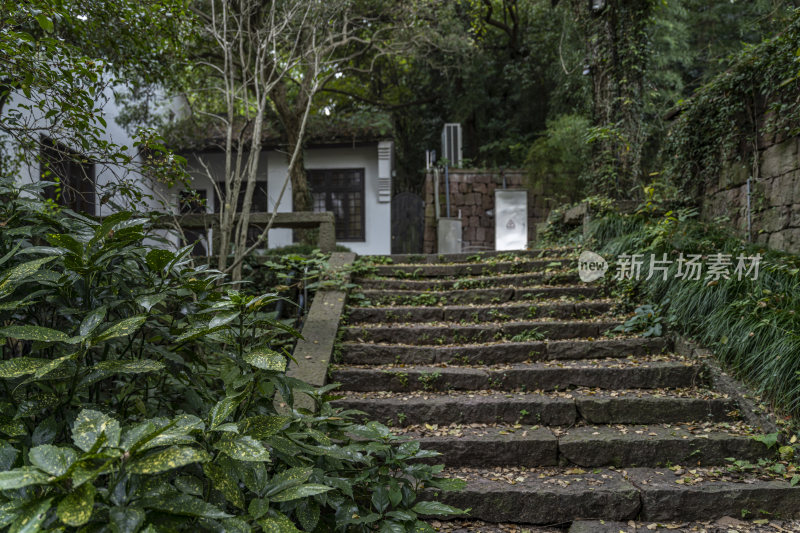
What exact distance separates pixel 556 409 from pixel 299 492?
234 cm

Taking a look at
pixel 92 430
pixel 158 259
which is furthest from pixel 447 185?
pixel 92 430

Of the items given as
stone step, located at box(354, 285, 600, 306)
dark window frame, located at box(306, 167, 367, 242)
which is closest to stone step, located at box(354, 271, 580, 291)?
stone step, located at box(354, 285, 600, 306)

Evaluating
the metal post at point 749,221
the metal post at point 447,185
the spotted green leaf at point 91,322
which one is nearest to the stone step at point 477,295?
the metal post at point 749,221

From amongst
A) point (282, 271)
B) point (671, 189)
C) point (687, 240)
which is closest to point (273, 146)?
point (282, 271)

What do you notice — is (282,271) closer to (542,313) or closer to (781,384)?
(542,313)

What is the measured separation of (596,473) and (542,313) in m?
1.92

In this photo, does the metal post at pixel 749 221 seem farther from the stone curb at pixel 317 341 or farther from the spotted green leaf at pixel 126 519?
the spotted green leaf at pixel 126 519

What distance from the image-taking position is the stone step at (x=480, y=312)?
4.54 meters

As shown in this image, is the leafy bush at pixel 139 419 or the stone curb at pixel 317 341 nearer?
the leafy bush at pixel 139 419

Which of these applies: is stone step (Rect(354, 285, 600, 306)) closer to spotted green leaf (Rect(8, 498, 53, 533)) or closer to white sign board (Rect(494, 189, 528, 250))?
spotted green leaf (Rect(8, 498, 53, 533))

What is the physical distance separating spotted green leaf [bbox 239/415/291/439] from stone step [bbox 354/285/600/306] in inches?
135

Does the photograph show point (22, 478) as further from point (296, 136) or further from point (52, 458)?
point (296, 136)

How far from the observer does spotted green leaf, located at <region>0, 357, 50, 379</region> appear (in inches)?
46.3

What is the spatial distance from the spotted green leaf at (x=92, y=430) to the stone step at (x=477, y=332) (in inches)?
122
